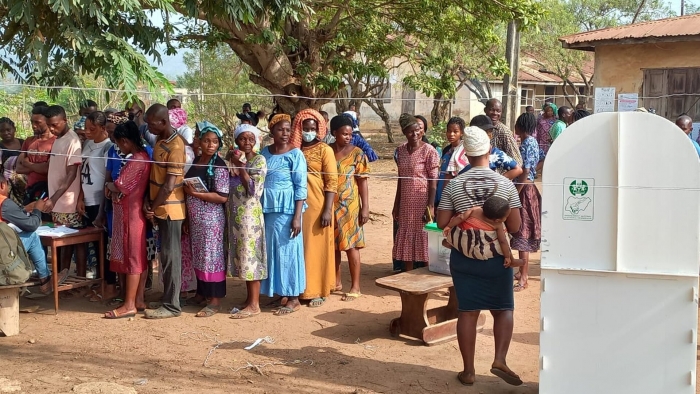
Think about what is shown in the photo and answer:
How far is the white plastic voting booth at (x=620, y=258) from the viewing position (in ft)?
12.5

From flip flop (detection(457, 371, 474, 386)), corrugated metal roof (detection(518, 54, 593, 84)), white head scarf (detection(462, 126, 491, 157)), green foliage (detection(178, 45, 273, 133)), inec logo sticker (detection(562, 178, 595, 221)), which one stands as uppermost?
corrugated metal roof (detection(518, 54, 593, 84))

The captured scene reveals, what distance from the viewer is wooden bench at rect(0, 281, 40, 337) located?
5.77 metres

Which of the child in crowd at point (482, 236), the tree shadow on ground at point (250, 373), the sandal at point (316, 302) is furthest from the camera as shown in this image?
the sandal at point (316, 302)

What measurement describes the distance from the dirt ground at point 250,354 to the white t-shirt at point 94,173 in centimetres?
100

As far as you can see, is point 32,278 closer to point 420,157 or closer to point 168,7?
point 168,7

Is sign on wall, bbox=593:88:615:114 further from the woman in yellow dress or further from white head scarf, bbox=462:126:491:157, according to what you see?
white head scarf, bbox=462:126:491:157

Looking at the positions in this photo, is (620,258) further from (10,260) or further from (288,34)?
(288,34)

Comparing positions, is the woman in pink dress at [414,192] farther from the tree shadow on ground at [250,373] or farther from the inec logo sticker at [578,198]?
the inec logo sticker at [578,198]

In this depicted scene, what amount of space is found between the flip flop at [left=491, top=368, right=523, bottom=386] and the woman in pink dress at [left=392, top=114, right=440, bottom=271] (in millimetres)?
2449

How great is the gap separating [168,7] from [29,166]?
289 cm

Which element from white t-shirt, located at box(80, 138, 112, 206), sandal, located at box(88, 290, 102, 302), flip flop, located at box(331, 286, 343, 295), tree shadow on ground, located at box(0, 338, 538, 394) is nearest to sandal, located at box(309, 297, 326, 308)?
flip flop, located at box(331, 286, 343, 295)

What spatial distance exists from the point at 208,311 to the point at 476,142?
10.0 ft

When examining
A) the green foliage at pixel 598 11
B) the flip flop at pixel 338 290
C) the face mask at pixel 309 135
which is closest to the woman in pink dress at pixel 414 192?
the flip flop at pixel 338 290

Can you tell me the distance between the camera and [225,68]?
82.6 feet
